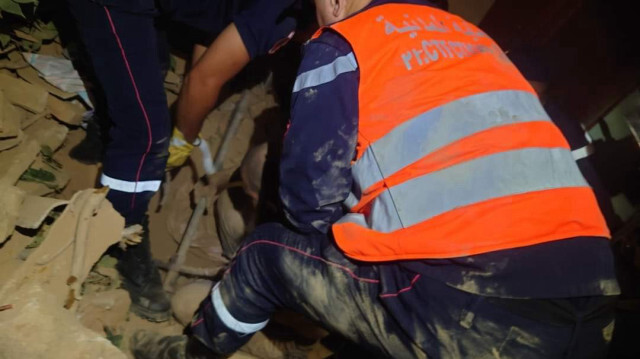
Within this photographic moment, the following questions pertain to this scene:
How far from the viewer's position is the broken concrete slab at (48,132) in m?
2.25

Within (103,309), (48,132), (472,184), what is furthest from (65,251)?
(472,184)

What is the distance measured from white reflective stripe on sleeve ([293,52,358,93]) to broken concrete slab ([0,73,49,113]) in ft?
5.31

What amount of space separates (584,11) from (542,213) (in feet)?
7.30

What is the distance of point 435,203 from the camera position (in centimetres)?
120

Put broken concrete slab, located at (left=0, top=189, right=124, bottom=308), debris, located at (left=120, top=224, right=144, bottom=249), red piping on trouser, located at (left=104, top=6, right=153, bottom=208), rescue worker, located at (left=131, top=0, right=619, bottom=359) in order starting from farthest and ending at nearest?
1. debris, located at (left=120, top=224, right=144, bottom=249)
2. red piping on trouser, located at (left=104, top=6, right=153, bottom=208)
3. broken concrete slab, located at (left=0, top=189, right=124, bottom=308)
4. rescue worker, located at (left=131, top=0, right=619, bottom=359)

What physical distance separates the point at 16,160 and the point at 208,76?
924 mm

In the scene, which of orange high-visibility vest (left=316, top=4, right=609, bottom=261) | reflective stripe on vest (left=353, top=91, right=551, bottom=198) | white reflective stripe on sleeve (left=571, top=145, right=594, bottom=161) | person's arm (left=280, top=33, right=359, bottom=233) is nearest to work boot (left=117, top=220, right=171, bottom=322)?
person's arm (left=280, top=33, right=359, bottom=233)

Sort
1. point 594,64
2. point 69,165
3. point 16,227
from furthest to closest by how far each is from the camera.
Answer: point 594,64 < point 69,165 < point 16,227

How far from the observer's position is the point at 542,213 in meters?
1.18

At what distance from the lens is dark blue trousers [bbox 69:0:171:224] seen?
1.62m

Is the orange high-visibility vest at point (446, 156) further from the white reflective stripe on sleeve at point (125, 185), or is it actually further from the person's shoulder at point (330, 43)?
the white reflective stripe on sleeve at point (125, 185)

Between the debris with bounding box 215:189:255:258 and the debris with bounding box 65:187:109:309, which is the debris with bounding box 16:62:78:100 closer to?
the debris with bounding box 215:189:255:258

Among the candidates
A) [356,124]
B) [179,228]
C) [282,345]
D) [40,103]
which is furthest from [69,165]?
[356,124]

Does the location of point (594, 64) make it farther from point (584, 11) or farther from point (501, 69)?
point (501, 69)
